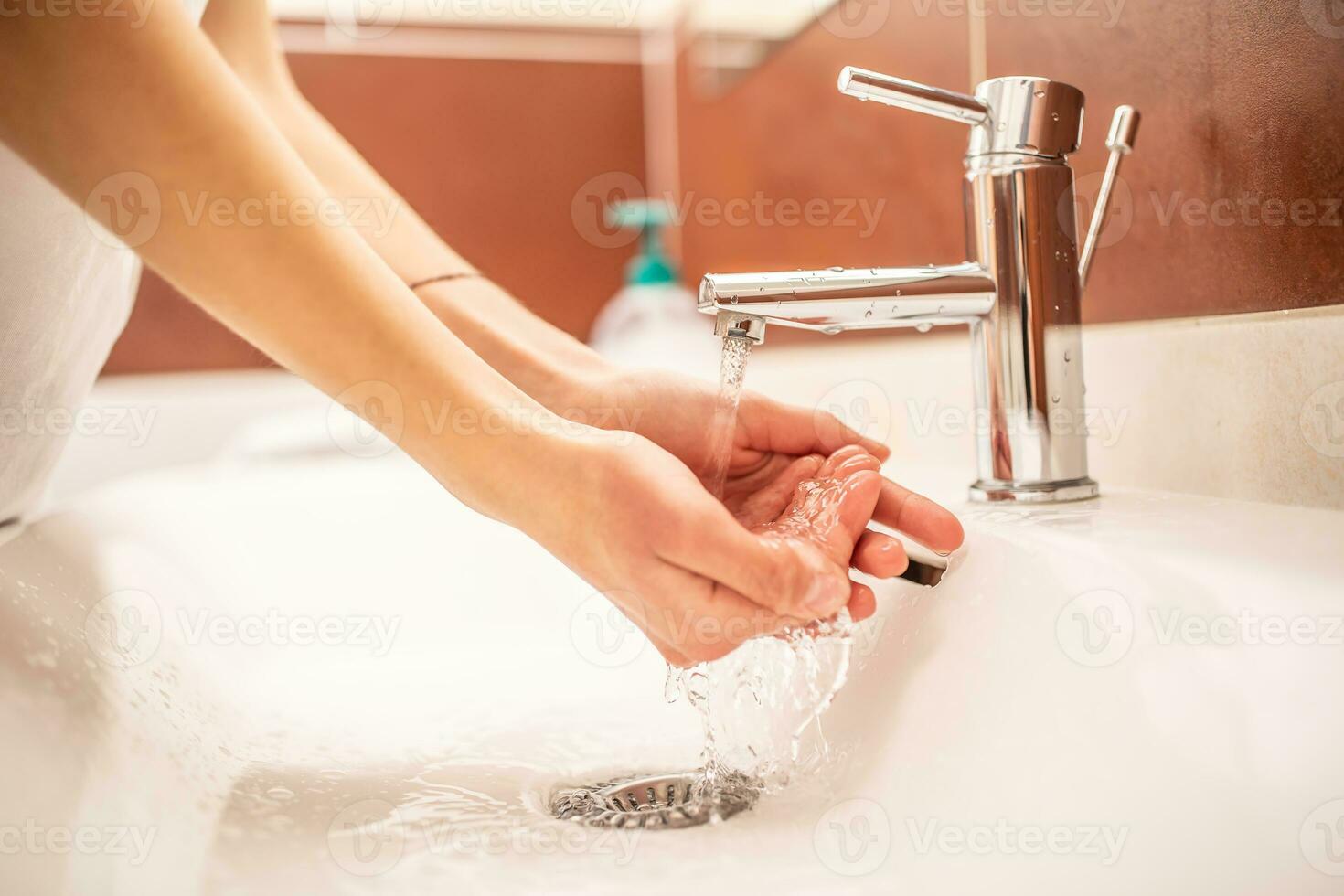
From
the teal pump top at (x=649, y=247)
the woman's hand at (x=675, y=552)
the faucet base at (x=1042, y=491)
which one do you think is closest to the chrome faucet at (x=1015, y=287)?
the faucet base at (x=1042, y=491)

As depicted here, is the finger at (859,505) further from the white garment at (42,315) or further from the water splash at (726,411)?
the white garment at (42,315)

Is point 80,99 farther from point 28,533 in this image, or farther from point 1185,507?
point 1185,507

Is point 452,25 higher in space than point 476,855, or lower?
higher

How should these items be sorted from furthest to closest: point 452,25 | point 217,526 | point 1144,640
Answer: point 452,25 < point 217,526 < point 1144,640

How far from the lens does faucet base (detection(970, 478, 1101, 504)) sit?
48cm

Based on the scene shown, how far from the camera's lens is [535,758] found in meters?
0.46

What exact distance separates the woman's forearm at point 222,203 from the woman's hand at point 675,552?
0.02m

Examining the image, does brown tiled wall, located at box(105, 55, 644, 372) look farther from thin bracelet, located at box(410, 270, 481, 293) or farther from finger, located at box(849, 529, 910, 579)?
finger, located at box(849, 529, 910, 579)

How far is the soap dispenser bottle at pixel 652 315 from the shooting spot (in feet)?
3.78

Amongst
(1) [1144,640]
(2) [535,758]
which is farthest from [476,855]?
(1) [1144,640]

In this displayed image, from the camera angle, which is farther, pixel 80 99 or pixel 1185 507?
pixel 1185 507

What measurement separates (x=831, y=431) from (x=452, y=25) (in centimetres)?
102

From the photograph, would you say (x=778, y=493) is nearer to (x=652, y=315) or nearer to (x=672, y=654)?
(x=672, y=654)

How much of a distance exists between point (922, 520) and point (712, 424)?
12 centimetres
